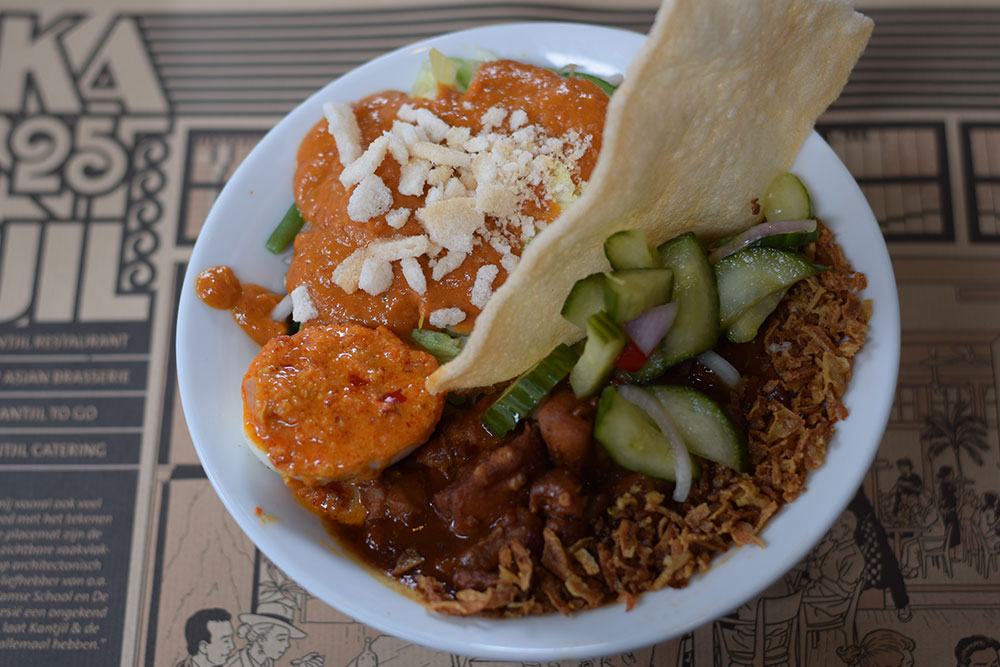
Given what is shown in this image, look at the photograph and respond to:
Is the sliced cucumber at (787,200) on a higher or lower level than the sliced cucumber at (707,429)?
higher

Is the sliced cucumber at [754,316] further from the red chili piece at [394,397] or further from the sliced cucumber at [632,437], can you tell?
the red chili piece at [394,397]

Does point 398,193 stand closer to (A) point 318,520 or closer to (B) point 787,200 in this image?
(A) point 318,520

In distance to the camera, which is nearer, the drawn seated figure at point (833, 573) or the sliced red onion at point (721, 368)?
the sliced red onion at point (721, 368)

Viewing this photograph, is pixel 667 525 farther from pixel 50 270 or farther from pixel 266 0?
pixel 266 0

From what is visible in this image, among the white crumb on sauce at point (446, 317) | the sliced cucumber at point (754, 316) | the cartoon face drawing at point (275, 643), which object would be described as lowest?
the cartoon face drawing at point (275, 643)

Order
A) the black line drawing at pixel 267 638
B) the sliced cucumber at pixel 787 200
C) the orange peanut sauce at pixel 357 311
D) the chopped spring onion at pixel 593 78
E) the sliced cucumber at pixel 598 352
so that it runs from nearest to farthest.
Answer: the sliced cucumber at pixel 598 352 → the orange peanut sauce at pixel 357 311 → the sliced cucumber at pixel 787 200 → the black line drawing at pixel 267 638 → the chopped spring onion at pixel 593 78

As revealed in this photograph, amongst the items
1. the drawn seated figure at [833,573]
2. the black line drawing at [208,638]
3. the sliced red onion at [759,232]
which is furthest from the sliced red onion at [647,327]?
the black line drawing at [208,638]

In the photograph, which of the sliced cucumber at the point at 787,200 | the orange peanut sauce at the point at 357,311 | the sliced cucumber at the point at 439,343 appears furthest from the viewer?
the sliced cucumber at the point at 439,343
